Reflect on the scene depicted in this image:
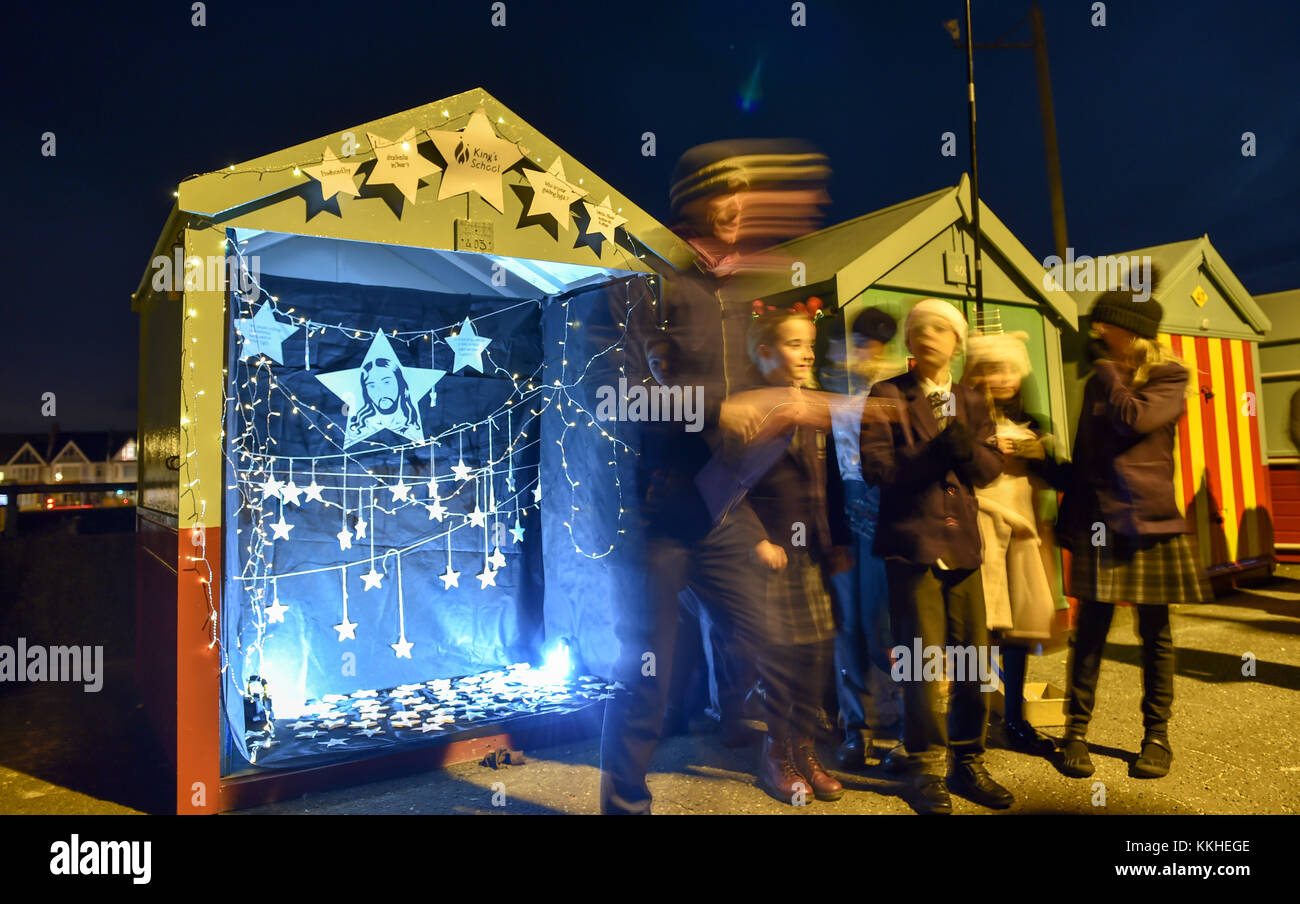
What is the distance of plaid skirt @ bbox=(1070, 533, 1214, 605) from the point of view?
3.10m

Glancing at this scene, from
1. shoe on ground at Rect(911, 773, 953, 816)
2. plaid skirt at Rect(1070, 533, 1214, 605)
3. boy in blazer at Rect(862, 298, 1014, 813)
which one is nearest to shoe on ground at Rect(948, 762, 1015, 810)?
boy in blazer at Rect(862, 298, 1014, 813)

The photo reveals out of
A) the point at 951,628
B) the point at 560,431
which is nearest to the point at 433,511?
the point at 560,431

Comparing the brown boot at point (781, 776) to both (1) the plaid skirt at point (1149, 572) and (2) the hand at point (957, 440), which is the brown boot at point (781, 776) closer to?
(2) the hand at point (957, 440)

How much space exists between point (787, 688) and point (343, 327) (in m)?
3.18

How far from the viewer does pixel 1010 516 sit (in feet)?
10.7

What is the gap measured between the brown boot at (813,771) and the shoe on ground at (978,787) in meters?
0.46

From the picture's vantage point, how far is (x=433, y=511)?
459 cm

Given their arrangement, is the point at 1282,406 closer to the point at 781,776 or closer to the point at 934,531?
the point at 934,531

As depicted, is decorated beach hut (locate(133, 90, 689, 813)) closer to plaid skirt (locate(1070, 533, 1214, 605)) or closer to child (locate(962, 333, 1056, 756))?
child (locate(962, 333, 1056, 756))

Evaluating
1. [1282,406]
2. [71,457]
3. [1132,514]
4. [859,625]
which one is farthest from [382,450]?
[71,457]

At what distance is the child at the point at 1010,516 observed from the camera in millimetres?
3230

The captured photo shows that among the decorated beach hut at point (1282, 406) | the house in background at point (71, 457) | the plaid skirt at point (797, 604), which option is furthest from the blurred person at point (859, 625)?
the house in background at point (71, 457)

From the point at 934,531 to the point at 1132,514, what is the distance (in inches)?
38.9
